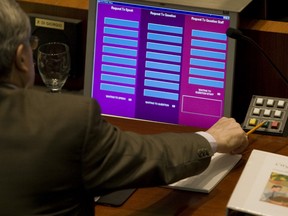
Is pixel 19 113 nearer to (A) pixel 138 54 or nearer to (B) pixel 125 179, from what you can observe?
(B) pixel 125 179

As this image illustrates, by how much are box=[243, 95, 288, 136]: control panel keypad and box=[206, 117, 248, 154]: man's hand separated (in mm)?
140

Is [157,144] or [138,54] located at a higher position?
[138,54]

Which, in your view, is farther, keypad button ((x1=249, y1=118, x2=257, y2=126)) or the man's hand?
keypad button ((x1=249, y1=118, x2=257, y2=126))

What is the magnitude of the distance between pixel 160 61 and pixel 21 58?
64cm

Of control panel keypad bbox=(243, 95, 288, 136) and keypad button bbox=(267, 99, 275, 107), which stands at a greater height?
keypad button bbox=(267, 99, 275, 107)

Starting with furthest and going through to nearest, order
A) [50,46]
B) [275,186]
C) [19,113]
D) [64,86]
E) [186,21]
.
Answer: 1. [64,86]
2. [50,46]
3. [186,21]
4. [275,186]
5. [19,113]

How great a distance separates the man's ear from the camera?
3.93 ft

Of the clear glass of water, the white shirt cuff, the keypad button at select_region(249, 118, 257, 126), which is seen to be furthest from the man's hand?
the clear glass of water

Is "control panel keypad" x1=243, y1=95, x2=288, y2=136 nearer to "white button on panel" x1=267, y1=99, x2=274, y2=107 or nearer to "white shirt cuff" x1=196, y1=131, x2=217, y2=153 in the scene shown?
"white button on panel" x1=267, y1=99, x2=274, y2=107

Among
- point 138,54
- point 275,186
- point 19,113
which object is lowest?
point 275,186

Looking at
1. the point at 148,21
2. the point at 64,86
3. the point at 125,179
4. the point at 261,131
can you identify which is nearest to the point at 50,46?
the point at 64,86

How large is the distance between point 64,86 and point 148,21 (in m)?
0.42

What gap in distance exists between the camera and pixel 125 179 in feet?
4.13

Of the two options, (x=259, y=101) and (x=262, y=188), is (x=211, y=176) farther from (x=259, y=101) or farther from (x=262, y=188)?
(x=259, y=101)
